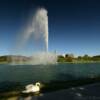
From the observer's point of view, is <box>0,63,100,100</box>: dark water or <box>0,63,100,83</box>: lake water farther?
<box>0,63,100,83</box>: lake water

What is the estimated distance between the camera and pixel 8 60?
170 m

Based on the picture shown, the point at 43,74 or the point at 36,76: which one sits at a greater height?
the point at 43,74

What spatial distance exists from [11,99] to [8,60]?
161108mm

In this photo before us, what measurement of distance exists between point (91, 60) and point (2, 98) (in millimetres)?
179467

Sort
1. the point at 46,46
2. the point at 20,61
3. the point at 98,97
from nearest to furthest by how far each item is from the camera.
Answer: the point at 98,97, the point at 46,46, the point at 20,61

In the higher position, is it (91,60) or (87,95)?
(91,60)

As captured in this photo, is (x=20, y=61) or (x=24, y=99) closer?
(x=24, y=99)

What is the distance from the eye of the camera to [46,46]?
4700cm

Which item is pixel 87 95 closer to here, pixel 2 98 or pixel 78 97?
pixel 78 97

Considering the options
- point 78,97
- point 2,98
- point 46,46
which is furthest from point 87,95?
point 46,46

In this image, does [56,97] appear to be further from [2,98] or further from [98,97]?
[2,98]

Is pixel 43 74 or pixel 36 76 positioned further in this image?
pixel 43 74

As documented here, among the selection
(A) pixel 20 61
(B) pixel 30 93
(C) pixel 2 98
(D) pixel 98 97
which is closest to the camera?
(D) pixel 98 97

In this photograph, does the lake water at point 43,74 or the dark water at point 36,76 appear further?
the lake water at point 43,74
